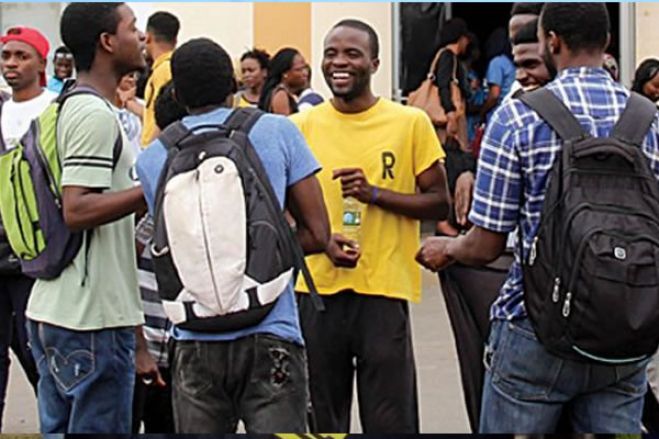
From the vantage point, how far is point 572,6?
4.09 meters

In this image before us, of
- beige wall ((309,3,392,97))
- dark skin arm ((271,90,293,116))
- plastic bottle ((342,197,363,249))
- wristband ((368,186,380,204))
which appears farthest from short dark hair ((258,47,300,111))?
wristband ((368,186,380,204))

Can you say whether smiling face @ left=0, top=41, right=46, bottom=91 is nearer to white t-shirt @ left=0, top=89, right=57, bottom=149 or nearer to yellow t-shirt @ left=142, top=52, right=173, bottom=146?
white t-shirt @ left=0, top=89, right=57, bottom=149

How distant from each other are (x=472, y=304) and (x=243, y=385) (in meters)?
1.12

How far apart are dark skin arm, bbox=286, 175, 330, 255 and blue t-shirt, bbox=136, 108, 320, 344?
0.13 feet

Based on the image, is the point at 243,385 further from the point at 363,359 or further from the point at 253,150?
the point at 363,359

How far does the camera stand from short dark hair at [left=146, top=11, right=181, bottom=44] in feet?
30.6

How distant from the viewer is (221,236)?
4.12 meters

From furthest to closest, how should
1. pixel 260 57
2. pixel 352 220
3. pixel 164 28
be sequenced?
pixel 260 57 → pixel 164 28 → pixel 352 220

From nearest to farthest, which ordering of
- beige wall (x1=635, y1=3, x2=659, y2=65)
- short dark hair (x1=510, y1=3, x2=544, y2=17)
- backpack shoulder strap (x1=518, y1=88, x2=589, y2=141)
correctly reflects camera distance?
1. backpack shoulder strap (x1=518, y1=88, x2=589, y2=141)
2. short dark hair (x1=510, y1=3, x2=544, y2=17)
3. beige wall (x1=635, y1=3, x2=659, y2=65)

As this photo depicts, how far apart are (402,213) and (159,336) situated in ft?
3.68

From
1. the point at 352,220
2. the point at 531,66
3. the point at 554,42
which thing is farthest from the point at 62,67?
the point at 554,42

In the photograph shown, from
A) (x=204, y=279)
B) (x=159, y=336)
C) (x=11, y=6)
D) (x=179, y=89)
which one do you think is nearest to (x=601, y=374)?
(x=204, y=279)

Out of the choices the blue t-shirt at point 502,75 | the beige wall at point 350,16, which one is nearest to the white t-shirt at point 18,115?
the beige wall at point 350,16

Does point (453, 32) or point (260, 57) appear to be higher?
point (453, 32)
